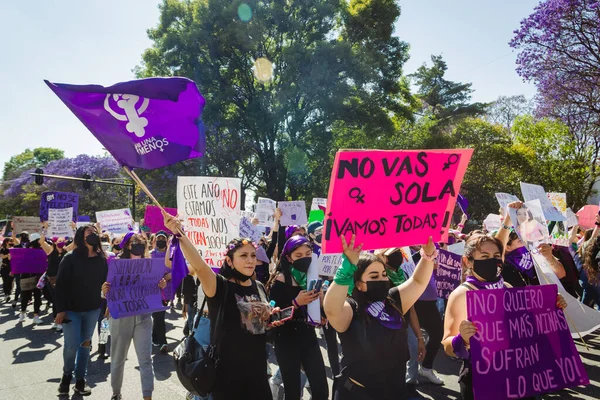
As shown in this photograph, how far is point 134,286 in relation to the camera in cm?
552

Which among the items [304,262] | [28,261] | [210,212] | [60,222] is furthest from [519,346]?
[28,261]

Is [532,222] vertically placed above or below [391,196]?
below

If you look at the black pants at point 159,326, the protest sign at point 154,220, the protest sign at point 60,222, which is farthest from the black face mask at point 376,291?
the protest sign at point 60,222

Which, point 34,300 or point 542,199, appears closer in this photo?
point 542,199

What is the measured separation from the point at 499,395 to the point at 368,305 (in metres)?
1.03

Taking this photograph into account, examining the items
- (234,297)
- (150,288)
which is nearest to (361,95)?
(150,288)

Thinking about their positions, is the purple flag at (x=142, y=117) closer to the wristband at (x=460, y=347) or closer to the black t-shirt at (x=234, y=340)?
the black t-shirt at (x=234, y=340)

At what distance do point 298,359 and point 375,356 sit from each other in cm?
149

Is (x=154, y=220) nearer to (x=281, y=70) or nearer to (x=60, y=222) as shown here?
(x=60, y=222)

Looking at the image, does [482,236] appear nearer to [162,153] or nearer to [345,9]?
[162,153]

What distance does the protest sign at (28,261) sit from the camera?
1094cm

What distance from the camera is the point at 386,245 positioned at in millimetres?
3225

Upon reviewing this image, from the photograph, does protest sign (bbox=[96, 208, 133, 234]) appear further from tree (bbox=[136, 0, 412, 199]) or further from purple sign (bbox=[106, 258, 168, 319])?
tree (bbox=[136, 0, 412, 199])

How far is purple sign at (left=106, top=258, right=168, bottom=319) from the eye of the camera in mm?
5184
